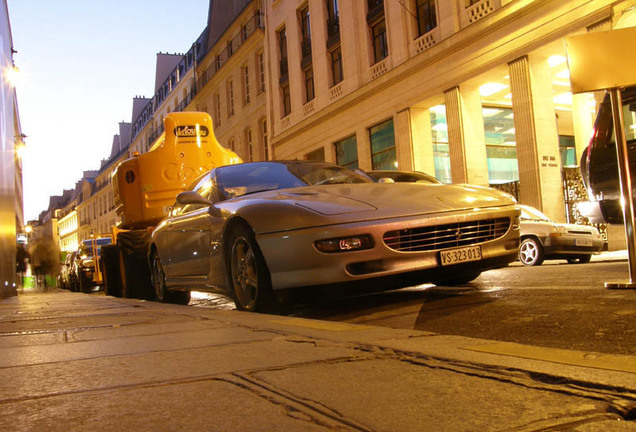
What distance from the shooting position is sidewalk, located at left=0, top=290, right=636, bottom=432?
5.33 ft

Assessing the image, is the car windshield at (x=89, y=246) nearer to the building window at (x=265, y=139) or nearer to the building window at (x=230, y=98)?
the building window at (x=265, y=139)

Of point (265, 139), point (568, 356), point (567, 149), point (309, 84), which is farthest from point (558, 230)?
point (265, 139)

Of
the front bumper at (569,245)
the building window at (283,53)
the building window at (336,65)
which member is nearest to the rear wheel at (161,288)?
the front bumper at (569,245)

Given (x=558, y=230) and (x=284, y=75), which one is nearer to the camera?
(x=558, y=230)

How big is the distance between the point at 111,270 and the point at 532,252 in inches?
335

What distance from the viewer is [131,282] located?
34.2ft

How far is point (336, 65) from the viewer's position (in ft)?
83.6

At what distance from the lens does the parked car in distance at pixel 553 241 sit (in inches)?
466

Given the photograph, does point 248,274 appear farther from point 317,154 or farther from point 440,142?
point 317,154

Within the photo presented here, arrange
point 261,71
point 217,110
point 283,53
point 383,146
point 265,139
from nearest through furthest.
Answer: point 383,146
point 283,53
point 265,139
point 261,71
point 217,110

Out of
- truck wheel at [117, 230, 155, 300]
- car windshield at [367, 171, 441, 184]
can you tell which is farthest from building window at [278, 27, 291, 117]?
car windshield at [367, 171, 441, 184]

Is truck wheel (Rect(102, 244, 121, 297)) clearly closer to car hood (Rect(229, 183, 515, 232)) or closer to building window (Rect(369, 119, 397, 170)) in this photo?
car hood (Rect(229, 183, 515, 232))

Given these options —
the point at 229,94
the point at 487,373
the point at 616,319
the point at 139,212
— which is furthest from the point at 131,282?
the point at 229,94

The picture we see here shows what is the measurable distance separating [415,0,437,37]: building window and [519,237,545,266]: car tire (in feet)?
32.4
